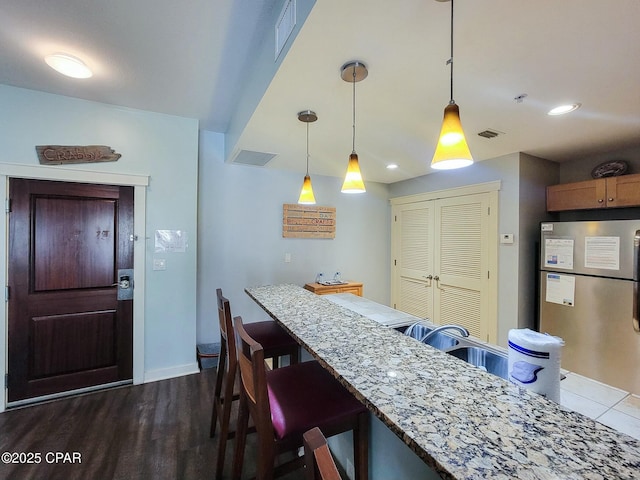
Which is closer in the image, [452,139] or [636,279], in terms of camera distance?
[452,139]

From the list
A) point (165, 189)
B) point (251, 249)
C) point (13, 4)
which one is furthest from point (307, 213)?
point (13, 4)

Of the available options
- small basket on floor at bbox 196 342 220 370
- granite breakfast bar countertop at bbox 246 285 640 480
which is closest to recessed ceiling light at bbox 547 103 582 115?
granite breakfast bar countertop at bbox 246 285 640 480

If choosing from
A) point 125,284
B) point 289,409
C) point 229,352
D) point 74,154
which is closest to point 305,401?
point 289,409

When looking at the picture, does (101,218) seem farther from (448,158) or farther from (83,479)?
(448,158)

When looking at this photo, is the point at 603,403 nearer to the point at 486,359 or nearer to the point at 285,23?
the point at 486,359

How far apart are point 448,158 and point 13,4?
2392 millimetres

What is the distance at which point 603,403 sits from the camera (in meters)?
2.31

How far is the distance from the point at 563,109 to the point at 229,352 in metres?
2.86

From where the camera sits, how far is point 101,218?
8.58 feet

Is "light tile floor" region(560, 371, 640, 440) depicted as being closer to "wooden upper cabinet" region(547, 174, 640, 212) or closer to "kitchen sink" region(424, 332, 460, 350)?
"kitchen sink" region(424, 332, 460, 350)

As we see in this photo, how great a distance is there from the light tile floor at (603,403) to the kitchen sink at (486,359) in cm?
106

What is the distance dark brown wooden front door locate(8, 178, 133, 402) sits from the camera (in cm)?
238

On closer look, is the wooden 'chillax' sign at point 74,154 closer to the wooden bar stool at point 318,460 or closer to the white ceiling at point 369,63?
the white ceiling at point 369,63

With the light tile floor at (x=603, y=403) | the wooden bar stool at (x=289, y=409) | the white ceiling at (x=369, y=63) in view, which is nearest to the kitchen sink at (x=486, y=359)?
the wooden bar stool at (x=289, y=409)
